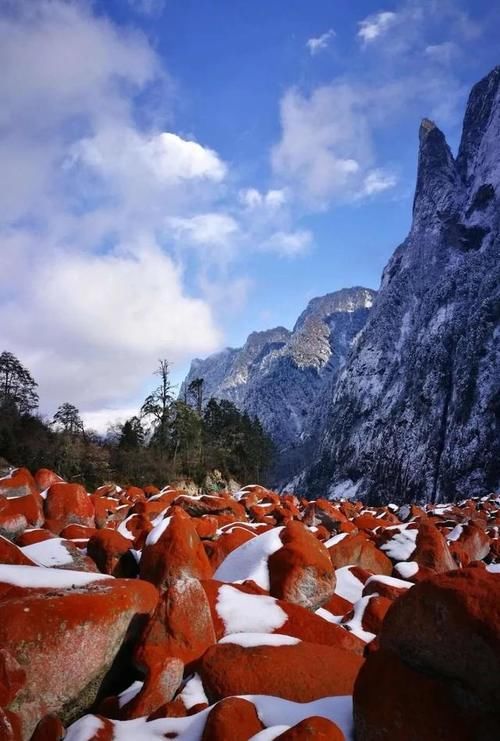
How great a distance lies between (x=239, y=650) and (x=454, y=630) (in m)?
2.36

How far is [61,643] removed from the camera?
15.5 ft

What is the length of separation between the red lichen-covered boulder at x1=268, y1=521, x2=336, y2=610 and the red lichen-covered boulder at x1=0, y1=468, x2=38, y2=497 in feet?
30.2

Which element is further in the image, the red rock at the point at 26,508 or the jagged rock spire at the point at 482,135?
the jagged rock spire at the point at 482,135

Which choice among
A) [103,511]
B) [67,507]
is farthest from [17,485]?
[103,511]

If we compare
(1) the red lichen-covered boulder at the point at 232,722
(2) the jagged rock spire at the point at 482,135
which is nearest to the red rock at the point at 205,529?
(1) the red lichen-covered boulder at the point at 232,722

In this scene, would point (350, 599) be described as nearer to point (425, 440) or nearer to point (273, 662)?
point (273, 662)

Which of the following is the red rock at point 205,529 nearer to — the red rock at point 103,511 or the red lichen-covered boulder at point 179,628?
the red rock at point 103,511

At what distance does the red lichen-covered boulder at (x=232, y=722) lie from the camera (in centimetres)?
373

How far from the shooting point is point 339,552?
11.6 m

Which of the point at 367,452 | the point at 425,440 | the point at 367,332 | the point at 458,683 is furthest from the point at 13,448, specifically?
the point at 367,332

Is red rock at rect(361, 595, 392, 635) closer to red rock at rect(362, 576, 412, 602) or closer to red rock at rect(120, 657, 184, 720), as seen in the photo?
red rock at rect(362, 576, 412, 602)

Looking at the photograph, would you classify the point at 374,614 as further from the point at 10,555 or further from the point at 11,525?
the point at 11,525

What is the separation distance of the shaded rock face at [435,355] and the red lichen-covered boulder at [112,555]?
6527 centimetres

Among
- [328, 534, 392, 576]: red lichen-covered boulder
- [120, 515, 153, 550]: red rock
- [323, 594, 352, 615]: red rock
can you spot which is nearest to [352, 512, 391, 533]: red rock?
[328, 534, 392, 576]: red lichen-covered boulder
